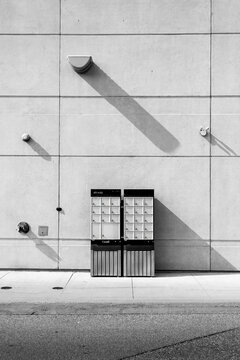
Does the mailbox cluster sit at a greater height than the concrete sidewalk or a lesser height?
greater

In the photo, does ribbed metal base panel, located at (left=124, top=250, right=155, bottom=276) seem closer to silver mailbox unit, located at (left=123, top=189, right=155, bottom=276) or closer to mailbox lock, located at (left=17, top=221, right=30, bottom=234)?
silver mailbox unit, located at (left=123, top=189, right=155, bottom=276)

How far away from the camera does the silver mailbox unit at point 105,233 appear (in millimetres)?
11406

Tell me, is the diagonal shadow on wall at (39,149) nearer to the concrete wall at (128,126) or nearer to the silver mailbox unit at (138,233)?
the concrete wall at (128,126)

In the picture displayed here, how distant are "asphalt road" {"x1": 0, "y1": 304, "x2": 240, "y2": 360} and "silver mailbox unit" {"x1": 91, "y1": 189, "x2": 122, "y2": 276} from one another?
2.66 meters

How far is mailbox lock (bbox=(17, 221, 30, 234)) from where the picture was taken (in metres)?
12.2

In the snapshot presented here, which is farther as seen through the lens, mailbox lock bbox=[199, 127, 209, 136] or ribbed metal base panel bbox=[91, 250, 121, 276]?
mailbox lock bbox=[199, 127, 209, 136]

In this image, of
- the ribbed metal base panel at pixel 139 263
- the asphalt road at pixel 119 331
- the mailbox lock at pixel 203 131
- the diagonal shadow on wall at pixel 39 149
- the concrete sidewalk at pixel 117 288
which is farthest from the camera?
the diagonal shadow on wall at pixel 39 149

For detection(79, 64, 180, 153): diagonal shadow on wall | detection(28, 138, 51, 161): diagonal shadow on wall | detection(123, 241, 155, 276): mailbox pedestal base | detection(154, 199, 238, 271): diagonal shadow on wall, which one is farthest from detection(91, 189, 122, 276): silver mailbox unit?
detection(79, 64, 180, 153): diagonal shadow on wall

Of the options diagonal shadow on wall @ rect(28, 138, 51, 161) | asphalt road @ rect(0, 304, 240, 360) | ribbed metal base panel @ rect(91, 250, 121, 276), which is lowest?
asphalt road @ rect(0, 304, 240, 360)

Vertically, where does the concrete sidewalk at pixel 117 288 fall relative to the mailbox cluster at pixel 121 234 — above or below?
below

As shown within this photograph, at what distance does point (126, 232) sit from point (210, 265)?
2343 millimetres

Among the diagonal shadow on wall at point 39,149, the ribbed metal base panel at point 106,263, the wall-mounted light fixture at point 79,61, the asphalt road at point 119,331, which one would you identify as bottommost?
the asphalt road at point 119,331

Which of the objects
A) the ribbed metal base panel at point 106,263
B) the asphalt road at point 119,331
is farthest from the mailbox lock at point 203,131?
the asphalt road at point 119,331

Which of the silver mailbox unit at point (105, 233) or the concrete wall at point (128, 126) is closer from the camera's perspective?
the silver mailbox unit at point (105, 233)
